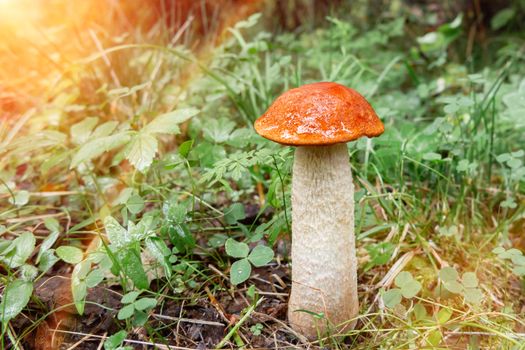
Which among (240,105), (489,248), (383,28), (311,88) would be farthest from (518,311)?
(383,28)

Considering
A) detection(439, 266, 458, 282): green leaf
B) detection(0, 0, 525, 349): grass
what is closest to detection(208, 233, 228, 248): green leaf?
detection(0, 0, 525, 349): grass

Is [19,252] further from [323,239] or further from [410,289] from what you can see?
[410,289]

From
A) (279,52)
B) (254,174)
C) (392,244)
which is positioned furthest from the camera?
(279,52)

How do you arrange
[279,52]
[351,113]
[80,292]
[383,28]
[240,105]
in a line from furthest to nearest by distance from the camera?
1. [279,52]
2. [383,28]
3. [240,105]
4. [80,292]
5. [351,113]

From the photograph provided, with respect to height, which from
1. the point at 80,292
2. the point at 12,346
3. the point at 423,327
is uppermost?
the point at 80,292

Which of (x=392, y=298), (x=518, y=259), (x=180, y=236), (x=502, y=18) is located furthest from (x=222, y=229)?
(x=502, y=18)

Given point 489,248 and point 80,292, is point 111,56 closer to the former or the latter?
point 80,292

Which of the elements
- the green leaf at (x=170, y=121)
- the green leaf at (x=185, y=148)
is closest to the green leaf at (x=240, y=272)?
the green leaf at (x=185, y=148)

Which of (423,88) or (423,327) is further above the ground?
(423,88)
